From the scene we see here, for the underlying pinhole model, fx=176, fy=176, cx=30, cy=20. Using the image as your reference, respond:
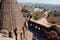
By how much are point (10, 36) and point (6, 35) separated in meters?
0.26

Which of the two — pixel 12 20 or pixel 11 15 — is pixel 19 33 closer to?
pixel 12 20

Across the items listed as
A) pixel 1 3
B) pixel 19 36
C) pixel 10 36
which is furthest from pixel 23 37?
pixel 1 3

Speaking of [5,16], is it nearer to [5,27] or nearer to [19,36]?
[5,27]

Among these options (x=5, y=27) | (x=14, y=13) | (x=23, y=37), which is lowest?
(x=23, y=37)

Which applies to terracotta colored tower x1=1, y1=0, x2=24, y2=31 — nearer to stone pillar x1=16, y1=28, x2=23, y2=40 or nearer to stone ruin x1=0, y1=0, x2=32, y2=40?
stone ruin x1=0, y1=0, x2=32, y2=40

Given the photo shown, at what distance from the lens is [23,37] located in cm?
874

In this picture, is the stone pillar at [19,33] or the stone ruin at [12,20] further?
the stone pillar at [19,33]

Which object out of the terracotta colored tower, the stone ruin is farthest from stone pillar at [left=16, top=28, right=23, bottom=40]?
the terracotta colored tower

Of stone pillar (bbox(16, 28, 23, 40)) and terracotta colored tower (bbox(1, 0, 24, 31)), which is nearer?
terracotta colored tower (bbox(1, 0, 24, 31))

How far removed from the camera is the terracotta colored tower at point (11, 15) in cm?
840

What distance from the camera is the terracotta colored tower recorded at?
8398 millimetres

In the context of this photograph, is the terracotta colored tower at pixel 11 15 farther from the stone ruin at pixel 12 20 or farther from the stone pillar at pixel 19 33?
the stone pillar at pixel 19 33

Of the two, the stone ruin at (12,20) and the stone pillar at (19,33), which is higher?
the stone ruin at (12,20)

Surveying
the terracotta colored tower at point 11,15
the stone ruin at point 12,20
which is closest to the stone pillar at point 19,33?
the stone ruin at point 12,20
